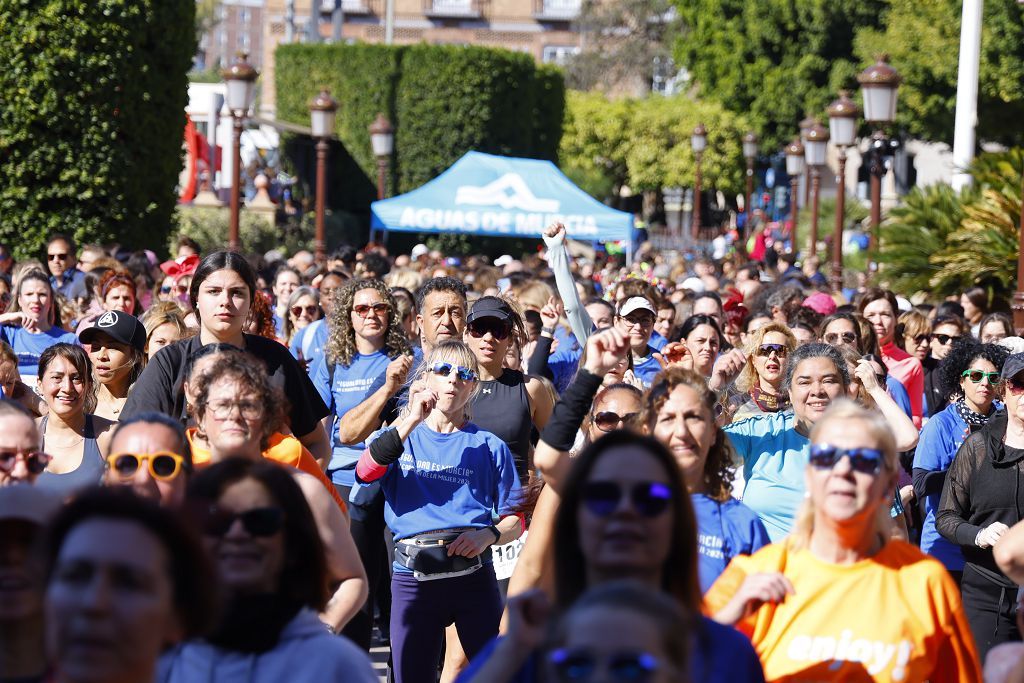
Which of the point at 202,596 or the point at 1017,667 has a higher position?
the point at 202,596

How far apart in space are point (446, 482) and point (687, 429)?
1.84 m

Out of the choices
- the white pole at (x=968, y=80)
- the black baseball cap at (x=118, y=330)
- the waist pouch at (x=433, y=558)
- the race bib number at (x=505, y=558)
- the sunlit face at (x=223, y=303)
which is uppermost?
the white pole at (x=968, y=80)

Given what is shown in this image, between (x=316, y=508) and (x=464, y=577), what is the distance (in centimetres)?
197

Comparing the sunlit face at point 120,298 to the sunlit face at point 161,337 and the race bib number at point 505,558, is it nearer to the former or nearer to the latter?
the sunlit face at point 161,337

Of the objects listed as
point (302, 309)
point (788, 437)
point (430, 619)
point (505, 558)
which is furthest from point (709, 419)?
point (302, 309)

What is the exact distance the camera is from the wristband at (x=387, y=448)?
598cm

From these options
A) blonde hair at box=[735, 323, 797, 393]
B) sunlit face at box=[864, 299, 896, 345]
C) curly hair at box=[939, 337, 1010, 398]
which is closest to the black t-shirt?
blonde hair at box=[735, 323, 797, 393]

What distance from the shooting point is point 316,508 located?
14.0 ft

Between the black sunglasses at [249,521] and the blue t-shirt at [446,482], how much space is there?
283 centimetres

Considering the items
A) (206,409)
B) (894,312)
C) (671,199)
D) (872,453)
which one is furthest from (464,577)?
(671,199)

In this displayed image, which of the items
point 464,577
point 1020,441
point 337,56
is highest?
point 337,56

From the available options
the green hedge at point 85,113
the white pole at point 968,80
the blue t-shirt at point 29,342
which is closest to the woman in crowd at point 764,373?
the blue t-shirt at point 29,342

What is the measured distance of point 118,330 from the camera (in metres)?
6.82

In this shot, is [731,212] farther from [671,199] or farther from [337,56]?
[337,56]
